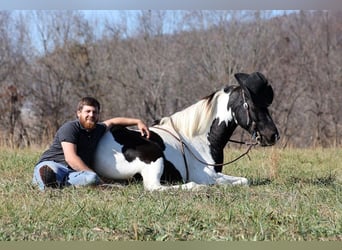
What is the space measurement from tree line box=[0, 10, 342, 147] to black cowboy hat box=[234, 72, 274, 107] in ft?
42.0

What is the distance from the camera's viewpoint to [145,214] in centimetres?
328

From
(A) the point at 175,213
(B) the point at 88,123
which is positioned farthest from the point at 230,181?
(A) the point at 175,213

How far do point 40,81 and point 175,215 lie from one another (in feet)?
54.2

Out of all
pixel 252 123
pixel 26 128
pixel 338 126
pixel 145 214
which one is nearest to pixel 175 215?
pixel 145 214

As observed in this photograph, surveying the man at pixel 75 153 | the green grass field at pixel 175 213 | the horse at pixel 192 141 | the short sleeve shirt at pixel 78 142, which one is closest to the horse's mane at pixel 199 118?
the horse at pixel 192 141

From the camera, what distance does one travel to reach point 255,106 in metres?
4.82

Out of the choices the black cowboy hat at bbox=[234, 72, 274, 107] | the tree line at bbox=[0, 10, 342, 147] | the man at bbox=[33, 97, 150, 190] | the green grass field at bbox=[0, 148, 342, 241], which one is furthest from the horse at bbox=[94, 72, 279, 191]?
the tree line at bbox=[0, 10, 342, 147]

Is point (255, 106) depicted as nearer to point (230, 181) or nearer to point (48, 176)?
point (230, 181)

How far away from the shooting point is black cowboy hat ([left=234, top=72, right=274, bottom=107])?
188 inches

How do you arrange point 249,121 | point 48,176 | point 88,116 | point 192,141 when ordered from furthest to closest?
point 192,141 < point 249,121 < point 88,116 < point 48,176

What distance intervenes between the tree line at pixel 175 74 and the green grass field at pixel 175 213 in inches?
534

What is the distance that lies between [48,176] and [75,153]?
281 mm

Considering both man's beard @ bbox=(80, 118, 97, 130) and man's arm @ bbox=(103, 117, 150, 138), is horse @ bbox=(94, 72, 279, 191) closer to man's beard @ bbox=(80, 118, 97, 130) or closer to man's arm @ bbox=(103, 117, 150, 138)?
man's arm @ bbox=(103, 117, 150, 138)

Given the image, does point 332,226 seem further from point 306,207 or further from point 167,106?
point 167,106
